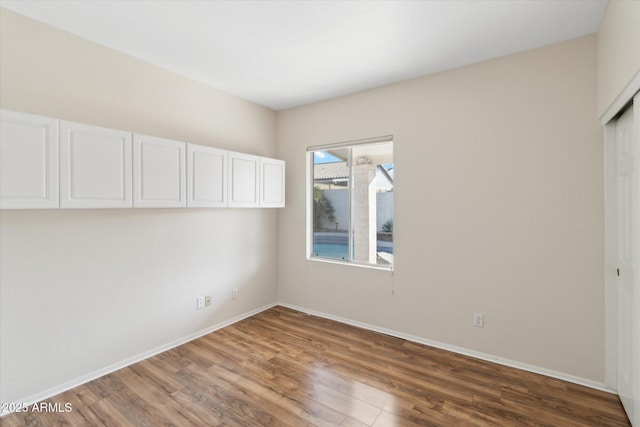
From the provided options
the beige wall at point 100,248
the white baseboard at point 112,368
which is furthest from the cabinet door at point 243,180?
the white baseboard at point 112,368

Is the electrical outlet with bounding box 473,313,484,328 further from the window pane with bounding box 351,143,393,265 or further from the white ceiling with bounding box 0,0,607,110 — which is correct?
the white ceiling with bounding box 0,0,607,110

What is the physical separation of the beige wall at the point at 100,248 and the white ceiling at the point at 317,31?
221 millimetres

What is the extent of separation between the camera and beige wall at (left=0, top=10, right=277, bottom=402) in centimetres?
206

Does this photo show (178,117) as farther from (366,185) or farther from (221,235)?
(366,185)

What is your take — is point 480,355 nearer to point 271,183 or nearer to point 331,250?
point 331,250

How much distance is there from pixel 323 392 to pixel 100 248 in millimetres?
2124

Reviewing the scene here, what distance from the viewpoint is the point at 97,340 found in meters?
2.44

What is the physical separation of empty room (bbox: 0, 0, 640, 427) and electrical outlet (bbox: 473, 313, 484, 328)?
47 millimetres

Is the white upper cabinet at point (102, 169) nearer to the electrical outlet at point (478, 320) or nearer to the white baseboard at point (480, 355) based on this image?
the white baseboard at point (480, 355)

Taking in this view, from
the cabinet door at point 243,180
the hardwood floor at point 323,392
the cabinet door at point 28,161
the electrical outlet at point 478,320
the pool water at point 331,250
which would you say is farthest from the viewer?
the pool water at point 331,250

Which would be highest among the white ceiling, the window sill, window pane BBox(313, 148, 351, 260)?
the white ceiling

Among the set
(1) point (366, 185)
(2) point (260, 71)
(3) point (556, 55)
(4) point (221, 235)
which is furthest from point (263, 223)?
(3) point (556, 55)

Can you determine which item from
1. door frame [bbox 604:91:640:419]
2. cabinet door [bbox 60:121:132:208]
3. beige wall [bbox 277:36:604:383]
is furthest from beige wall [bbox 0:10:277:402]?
door frame [bbox 604:91:640:419]

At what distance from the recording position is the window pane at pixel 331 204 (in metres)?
3.80
